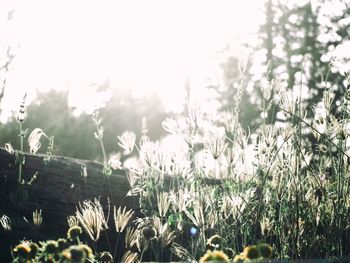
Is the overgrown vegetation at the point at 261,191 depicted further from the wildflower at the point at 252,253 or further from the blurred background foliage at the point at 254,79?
the blurred background foliage at the point at 254,79

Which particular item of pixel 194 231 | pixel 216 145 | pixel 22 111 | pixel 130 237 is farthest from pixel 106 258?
pixel 22 111

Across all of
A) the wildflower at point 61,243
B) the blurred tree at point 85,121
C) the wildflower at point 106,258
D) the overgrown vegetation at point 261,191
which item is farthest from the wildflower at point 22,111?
the blurred tree at point 85,121

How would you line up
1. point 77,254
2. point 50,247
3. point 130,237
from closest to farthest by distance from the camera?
point 77,254
point 50,247
point 130,237

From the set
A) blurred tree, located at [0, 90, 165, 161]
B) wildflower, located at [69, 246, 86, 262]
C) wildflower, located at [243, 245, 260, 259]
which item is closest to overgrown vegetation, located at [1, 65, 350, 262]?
wildflower, located at [243, 245, 260, 259]

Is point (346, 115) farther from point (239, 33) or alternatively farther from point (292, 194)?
point (239, 33)

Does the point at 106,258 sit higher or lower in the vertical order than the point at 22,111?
lower

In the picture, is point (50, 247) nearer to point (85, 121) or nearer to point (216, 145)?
point (216, 145)

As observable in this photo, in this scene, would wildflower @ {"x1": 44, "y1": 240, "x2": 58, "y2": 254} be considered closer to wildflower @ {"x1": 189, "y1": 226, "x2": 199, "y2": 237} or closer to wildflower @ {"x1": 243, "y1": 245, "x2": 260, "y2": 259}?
wildflower @ {"x1": 243, "y1": 245, "x2": 260, "y2": 259}

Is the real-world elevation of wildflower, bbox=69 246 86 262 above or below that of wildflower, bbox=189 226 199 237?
above

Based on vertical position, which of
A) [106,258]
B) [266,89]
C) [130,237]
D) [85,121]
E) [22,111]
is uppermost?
[85,121]

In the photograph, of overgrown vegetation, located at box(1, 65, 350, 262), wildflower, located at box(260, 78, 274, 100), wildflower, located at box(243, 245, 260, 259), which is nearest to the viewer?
wildflower, located at box(243, 245, 260, 259)

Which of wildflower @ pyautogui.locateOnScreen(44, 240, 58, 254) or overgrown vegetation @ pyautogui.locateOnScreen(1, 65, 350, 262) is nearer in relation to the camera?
wildflower @ pyautogui.locateOnScreen(44, 240, 58, 254)

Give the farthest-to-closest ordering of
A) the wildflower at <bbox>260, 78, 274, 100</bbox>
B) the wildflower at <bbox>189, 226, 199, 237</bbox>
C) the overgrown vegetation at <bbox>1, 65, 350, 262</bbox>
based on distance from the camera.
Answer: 1. the wildflower at <bbox>189, 226, 199, 237</bbox>
2. the wildflower at <bbox>260, 78, 274, 100</bbox>
3. the overgrown vegetation at <bbox>1, 65, 350, 262</bbox>

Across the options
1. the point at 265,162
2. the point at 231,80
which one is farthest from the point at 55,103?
the point at 265,162
